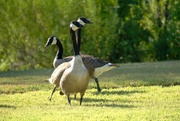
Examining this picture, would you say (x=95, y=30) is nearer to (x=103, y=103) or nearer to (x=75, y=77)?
(x=103, y=103)

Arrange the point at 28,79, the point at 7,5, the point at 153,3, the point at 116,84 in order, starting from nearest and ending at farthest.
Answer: the point at 116,84
the point at 28,79
the point at 7,5
the point at 153,3

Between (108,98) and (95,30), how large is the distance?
11.1 meters

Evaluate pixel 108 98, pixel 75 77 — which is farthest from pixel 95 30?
pixel 75 77

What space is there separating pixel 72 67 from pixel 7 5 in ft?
40.3

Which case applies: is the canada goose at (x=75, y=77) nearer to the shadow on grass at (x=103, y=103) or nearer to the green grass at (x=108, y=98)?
the green grass at (x=108, y=98)

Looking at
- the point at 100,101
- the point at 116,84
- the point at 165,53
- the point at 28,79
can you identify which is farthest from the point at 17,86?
the point at 165,53

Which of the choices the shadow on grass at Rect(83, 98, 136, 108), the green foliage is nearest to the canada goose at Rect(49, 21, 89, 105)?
the shadow on grass at Rect(83, 98, 136, 108)

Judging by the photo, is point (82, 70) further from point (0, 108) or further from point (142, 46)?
point (142, 46)

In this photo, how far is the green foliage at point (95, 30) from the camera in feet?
74.5

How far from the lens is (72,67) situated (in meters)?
11.0

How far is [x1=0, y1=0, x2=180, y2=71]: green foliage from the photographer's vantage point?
2270cm

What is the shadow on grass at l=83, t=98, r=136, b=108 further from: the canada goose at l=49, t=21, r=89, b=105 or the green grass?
the canada goose at l=49, t=21, r=89, b=105

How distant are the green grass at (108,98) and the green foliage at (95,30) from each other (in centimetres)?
443

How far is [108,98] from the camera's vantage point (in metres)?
12.4
